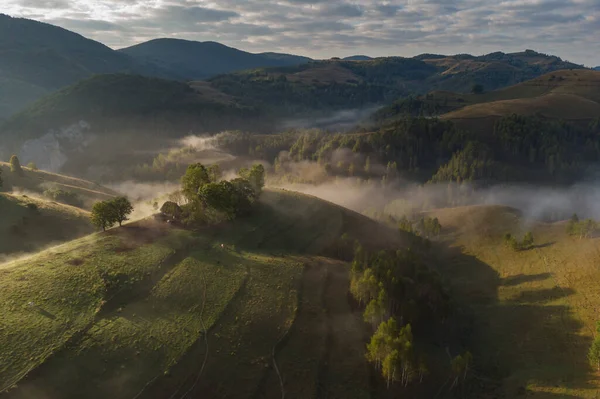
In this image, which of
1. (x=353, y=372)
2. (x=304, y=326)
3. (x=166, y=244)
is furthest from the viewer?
(x=166, y=244)

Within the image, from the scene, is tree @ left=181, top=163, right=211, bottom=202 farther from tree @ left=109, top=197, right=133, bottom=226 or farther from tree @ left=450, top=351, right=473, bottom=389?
tree @ left=450, top=351, right=473, bottom=389

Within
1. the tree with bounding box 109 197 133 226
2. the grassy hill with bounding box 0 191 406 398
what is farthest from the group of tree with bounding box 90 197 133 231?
the grassy hill with bounding box 0 191 406 398

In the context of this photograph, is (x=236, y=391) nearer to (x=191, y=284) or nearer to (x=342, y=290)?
(x=191, y=284)

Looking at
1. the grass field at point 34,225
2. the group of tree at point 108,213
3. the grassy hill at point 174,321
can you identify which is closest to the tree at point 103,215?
the group of tree at point 108,213

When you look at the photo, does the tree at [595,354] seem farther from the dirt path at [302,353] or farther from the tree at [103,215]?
the tree at [103,215]

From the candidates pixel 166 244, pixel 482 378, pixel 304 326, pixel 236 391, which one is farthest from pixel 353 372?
pixel 166 244
